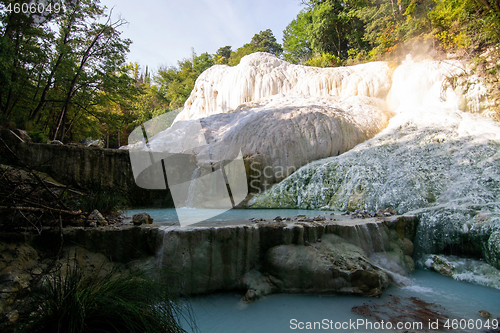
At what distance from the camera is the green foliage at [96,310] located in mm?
1436

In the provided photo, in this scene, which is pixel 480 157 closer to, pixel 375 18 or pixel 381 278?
pixel 381 278

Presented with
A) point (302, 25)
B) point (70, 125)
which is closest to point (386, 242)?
point (70, 125)

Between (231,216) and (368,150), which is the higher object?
(368,150)

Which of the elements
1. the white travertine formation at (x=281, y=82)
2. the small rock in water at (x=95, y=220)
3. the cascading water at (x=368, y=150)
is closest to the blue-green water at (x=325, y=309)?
A: the cascading water at (x=368, y=150)

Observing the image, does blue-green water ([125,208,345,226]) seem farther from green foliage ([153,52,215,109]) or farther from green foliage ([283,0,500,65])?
green foliage ([153,52,215,109])

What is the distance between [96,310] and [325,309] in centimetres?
245

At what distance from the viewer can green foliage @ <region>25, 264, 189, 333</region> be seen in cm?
144

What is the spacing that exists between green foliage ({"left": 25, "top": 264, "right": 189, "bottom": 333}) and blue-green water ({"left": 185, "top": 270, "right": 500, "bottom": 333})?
3.91 feet

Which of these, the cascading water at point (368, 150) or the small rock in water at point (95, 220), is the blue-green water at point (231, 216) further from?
the cascading water at point (368, 150)

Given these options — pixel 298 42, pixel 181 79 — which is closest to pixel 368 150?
pixel 298 42

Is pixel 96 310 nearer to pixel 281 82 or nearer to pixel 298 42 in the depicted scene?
pixel 281 82

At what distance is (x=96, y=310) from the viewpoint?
1518mm

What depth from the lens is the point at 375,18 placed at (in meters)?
17.9

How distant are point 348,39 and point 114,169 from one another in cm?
2112
